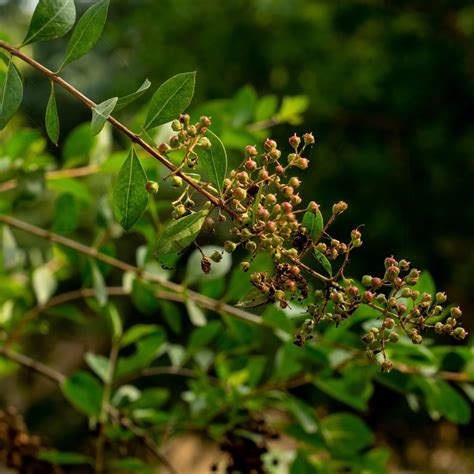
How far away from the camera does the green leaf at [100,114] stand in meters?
0.37

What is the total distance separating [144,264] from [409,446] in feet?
9.08

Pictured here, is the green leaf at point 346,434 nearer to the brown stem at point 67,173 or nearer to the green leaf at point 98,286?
the green leaf at point 98,286

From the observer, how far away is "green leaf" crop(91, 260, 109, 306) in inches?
29.2

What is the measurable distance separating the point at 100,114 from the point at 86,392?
475 millimetres

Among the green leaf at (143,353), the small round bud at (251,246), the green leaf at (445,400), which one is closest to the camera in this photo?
the small round bud at (251,246)

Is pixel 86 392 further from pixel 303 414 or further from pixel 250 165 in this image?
pixel 250 165

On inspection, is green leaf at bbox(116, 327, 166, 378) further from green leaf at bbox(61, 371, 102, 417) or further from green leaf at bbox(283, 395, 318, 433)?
green leaf at bbox(283, 395, 318, 433)

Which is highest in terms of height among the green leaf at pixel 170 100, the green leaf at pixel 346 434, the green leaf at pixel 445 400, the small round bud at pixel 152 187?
the green leaf at pixel 170 100

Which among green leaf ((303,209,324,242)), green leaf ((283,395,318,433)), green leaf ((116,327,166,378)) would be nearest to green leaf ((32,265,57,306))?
green leaf ((116,327,166,378))

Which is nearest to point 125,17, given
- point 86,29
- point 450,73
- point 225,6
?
point 225,6

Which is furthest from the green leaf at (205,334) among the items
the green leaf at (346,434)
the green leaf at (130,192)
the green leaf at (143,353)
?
the green leaf at (130,192)

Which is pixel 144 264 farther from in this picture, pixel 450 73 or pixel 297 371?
pixel 450 73

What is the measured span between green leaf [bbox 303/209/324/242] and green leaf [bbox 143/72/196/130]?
92mm

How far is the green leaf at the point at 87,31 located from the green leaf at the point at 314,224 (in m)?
0.16
